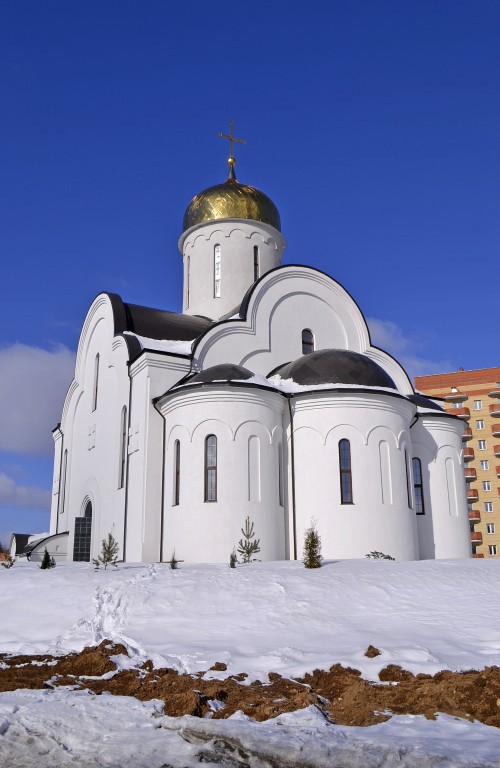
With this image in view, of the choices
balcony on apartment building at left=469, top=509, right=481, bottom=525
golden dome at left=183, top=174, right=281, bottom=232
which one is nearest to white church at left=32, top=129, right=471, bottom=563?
golden dome at left=183, top=174, right=281, bottom=232

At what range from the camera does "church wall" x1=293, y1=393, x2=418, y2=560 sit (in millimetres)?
15852

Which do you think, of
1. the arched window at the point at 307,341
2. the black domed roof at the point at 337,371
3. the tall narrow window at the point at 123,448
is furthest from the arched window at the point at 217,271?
the black domed roof at the point at 337,371

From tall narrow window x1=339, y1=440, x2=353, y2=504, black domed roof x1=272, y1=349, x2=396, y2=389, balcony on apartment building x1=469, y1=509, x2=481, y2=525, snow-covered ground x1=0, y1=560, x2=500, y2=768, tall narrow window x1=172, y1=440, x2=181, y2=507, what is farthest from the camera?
balcony on apartment building x1=469, y1=509, x2=481, y2=525

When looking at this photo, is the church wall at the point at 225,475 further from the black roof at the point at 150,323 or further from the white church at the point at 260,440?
the black roof at the point at 150,323

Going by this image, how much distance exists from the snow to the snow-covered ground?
748cm

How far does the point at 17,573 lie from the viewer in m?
11.2

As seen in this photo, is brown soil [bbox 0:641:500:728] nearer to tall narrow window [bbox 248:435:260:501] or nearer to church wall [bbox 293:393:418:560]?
tall narrow window [bbox 248:435:260:501]

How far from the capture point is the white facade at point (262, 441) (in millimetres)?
15898

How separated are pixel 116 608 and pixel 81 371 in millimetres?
15066

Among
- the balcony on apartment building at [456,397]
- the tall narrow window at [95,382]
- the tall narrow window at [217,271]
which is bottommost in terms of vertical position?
the tall narrow window at [95,382]

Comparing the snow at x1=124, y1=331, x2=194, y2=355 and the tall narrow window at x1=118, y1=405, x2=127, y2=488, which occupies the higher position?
the snow at x1=124, y1=331, x2=194, y2=355

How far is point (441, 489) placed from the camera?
19.0 m

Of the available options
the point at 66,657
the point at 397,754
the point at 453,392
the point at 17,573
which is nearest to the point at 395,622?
the point at 66,657

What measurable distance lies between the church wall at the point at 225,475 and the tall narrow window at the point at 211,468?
11 centimetres
